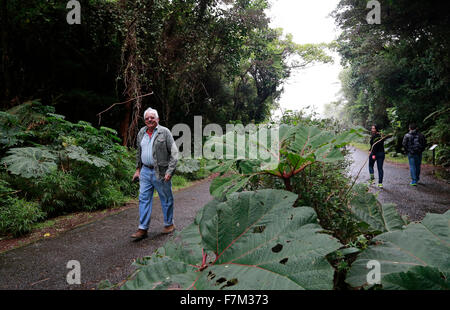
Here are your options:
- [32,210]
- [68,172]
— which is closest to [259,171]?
[32,210]

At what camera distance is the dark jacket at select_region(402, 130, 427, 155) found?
717 centimetres

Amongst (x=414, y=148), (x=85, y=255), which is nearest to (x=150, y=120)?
(x=85, y=255)

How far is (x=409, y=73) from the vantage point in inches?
516

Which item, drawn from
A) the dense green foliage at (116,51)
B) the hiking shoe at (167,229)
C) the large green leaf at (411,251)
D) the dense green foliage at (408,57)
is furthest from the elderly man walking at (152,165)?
the dense green foliage at (408,57)

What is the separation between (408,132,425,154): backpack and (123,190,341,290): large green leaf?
855cm

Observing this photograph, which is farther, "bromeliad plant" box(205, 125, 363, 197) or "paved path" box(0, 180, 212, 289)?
"paved path" box(0, 180, 212, 289)

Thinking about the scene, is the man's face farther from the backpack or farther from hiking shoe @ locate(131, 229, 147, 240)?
the backpack

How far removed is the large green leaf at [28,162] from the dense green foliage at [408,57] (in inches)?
301

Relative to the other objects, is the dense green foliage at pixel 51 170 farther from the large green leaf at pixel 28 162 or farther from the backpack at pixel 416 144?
the backpack at pixel 416 144

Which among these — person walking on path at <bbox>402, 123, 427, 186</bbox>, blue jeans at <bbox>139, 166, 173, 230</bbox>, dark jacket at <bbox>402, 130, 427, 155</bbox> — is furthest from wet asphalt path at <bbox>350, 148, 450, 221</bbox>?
blue jeans at <bbox>139, 166, 173, 230</bbox>

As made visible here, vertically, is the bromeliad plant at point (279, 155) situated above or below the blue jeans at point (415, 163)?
above

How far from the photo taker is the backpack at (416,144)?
717 cm

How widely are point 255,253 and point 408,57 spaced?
44.0ft
